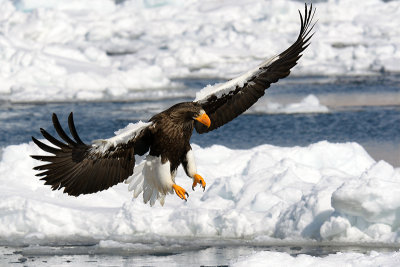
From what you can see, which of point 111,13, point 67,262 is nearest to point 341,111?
point 67,262

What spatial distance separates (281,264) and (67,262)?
1.97 m

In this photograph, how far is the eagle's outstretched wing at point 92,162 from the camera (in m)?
5.96

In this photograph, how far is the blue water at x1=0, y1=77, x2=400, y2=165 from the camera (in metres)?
13.3

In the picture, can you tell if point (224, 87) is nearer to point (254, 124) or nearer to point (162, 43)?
point (254, 124)

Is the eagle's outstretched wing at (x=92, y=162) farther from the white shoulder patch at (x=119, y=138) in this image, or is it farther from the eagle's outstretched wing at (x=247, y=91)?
the eagle's outstretched wing at (x=247, y=91)

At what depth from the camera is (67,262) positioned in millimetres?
6910

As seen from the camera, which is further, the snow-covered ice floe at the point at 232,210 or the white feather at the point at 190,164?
the snow-covered ice floe at the point at 232,210

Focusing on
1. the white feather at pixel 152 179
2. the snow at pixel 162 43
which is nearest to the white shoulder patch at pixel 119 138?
the white feather at pixel 152 179

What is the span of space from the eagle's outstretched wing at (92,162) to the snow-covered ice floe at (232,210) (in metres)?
1.49

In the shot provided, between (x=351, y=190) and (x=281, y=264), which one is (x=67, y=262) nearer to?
(x=281, y=264)

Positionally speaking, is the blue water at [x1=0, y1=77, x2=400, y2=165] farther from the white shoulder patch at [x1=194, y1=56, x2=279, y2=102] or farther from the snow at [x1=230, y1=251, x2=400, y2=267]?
the snow at [x1=230, y1=251, x2=400, y2=267]

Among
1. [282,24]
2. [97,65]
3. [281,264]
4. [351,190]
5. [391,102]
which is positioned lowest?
[281,264]

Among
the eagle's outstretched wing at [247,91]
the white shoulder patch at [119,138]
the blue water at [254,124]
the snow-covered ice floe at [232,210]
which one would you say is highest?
the blue water at [254,124]

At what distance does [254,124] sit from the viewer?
578 inches
